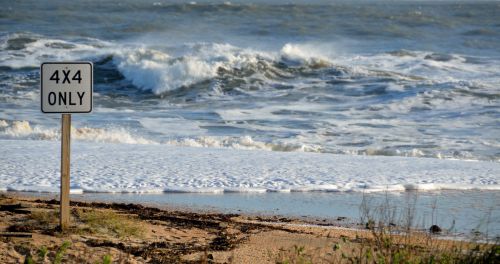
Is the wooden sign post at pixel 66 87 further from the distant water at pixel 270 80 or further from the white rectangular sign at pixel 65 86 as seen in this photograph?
the distant water at pixel 270 80

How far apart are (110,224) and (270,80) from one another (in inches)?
821

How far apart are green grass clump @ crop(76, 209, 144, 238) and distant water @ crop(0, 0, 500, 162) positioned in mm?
8613

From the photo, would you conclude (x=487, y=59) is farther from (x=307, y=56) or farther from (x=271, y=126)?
(x=271, y=126)

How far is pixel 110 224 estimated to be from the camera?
329 inches

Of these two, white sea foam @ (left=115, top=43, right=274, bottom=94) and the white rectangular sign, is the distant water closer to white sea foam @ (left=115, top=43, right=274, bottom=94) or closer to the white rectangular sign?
white sea foam @ (left=115, top=43, right=274, bottom=94)

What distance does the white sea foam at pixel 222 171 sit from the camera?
469 inches

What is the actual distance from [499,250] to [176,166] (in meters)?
8.16

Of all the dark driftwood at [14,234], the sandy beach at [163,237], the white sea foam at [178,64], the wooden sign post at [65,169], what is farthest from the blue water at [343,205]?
the white sea foam at [178,64]

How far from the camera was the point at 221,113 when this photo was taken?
74.3 feet

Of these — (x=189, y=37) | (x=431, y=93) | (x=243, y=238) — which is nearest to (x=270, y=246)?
(x=243, y=238)

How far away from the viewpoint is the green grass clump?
820 cm

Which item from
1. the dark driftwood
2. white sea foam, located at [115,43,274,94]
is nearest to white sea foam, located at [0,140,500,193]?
the dark driftwood

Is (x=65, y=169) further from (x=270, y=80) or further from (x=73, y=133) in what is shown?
(x=270, y=80)

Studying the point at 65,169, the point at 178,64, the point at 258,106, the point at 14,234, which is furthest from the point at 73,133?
the point at 178,64
